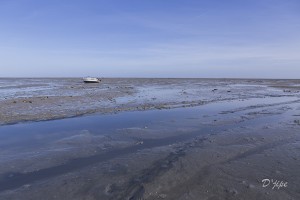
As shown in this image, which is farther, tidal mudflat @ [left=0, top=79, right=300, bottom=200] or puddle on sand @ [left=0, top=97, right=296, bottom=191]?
puddle on sand @ [left=0, top=97, right=296, bottom=191]

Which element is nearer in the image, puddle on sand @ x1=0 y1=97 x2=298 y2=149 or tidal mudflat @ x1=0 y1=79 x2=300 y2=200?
tidal mudflat @ x1=0 y1=79 x2=300 y2=200

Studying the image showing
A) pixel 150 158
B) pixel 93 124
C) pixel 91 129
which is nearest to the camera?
pixel 150 158

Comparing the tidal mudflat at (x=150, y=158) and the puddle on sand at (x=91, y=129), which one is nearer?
the tidal mudflat at (x=150, y=158)

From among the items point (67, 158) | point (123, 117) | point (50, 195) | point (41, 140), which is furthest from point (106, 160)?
point (123, 117)

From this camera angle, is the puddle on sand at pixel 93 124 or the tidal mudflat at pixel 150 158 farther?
the puddle on sand at pixel 93 124

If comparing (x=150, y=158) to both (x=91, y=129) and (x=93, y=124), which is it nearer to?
(x=91, y=129)

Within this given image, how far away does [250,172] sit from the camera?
338 inches

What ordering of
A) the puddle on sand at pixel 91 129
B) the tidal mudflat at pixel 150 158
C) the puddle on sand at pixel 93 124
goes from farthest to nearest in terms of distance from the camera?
the puddle on sand at pixel 93 124
the puddle on sand at pixel 91 129
the tidal mudflat at pixel 150 158

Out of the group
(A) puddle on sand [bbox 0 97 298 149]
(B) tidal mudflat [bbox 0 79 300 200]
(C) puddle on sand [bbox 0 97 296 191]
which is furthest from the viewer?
(A) puddle on sand [bbox 0 97 298 149]

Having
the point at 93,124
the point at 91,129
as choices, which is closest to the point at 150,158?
the point at 91,129

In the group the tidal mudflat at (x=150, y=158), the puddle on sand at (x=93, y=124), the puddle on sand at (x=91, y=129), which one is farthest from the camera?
the puddle on sand at (x=93, y=124)

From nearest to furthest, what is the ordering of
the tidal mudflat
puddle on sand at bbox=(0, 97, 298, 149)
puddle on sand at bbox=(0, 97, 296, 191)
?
1. the tidal mudflat
2. puddle on sand at bbox=(0, 97, 296, 191)
3. puddle on sand at bbox=(0, 97, 298, 149)

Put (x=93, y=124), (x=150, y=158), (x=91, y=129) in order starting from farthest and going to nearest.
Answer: (x=93, y=124)
(x=91, y=129)
(x=150, y=158)

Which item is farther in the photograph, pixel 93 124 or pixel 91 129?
pixel 93 124
